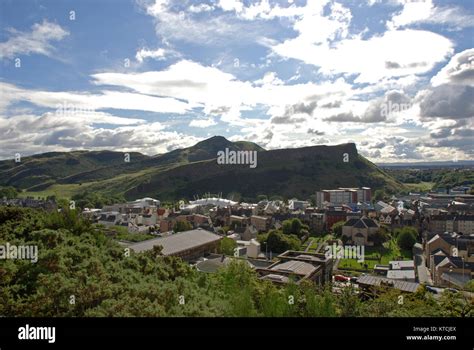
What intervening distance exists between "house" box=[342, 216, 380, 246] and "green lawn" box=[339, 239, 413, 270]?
0.65 metres

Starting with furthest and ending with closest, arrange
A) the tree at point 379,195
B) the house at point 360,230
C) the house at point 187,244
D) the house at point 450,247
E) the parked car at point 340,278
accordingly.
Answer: the tree at point 379,195
the house at point 360,230
the house at point 450,247
the house at point 187,244
the parked car at point 340,278

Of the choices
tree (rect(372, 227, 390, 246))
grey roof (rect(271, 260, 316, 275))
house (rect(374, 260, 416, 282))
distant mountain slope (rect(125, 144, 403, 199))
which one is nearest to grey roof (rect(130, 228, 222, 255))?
grey roof (rect(271, 260, 316, 275))

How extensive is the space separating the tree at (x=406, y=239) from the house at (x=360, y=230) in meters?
1.70

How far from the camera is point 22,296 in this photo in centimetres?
488

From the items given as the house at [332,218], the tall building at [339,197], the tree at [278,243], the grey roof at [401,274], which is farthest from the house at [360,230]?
the tall building at [339,197]

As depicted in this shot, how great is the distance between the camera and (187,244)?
16141 millimetres

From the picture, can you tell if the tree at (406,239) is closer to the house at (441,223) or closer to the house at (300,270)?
the house at (441,223)

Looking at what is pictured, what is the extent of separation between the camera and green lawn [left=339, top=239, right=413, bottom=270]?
18.5 meters

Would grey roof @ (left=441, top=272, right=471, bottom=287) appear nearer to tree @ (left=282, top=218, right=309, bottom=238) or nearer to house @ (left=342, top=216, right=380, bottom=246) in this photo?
house @ (left=342, top=216, right=380, bottom=246)

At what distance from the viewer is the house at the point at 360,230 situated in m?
23.4

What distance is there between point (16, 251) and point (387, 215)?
100 ft

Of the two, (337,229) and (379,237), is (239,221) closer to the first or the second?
(337,229)

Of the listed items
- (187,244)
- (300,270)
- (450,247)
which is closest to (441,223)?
(450,247)
